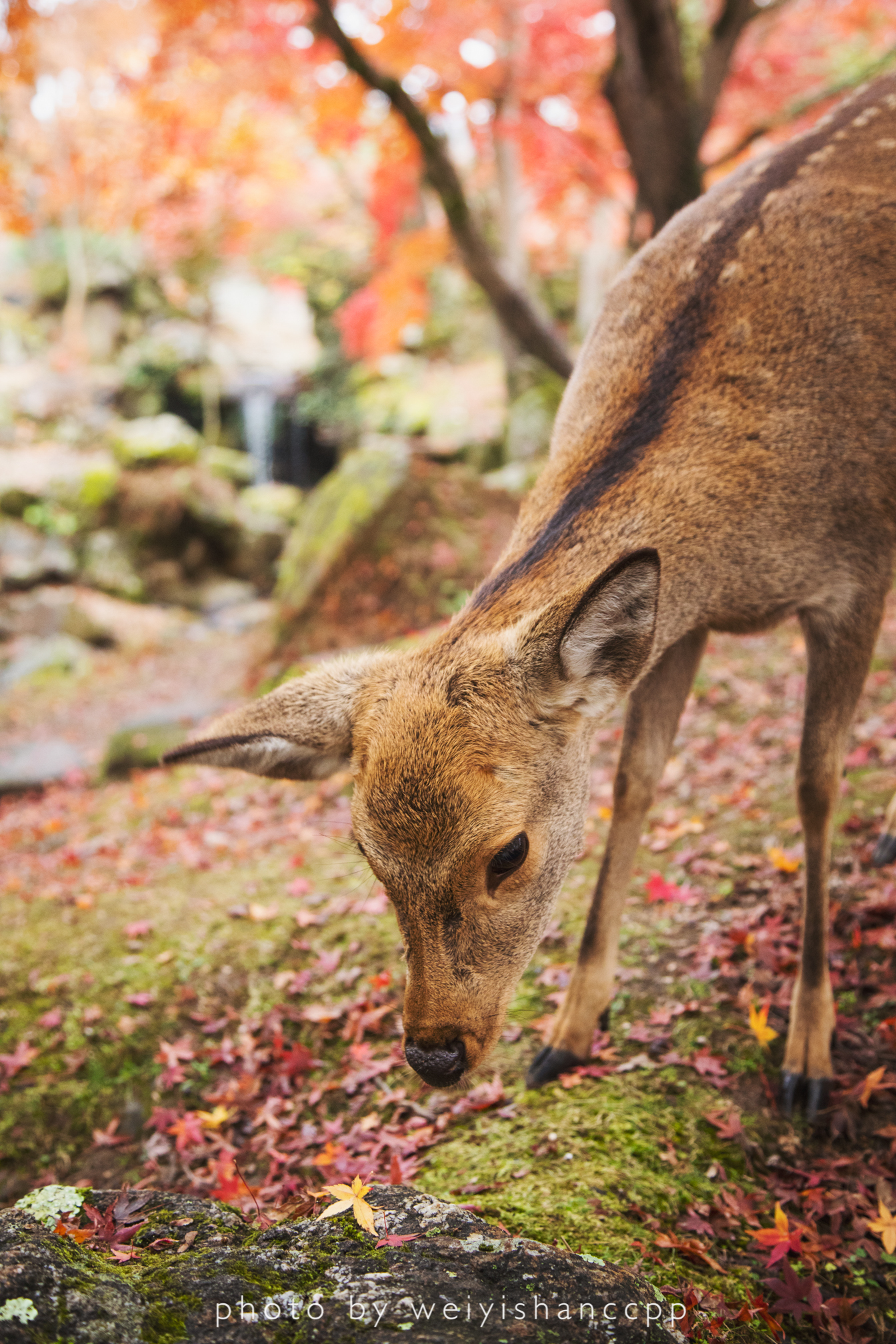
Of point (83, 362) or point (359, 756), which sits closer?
point (359, 756)

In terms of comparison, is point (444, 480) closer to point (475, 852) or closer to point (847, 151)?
point (847, 151)

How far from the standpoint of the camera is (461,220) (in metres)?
10.1

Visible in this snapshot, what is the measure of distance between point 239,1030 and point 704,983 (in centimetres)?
239

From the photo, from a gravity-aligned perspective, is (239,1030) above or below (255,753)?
below

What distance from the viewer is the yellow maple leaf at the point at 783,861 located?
4652mm

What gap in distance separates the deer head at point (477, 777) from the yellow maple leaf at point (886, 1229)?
53.9 inches

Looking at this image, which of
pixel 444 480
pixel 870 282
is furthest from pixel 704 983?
pixel 444 480

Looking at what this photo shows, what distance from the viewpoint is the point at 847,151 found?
3758 mm

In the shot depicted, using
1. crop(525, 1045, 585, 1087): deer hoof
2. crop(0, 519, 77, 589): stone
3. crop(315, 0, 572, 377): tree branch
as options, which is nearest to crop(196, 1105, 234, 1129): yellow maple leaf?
crop(525, 1045, 585, 1087): deer hoof

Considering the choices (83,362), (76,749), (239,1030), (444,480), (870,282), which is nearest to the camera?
(870,282)

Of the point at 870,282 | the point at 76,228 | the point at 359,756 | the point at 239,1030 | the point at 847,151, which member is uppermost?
the point at 76,228

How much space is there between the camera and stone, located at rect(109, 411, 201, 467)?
20.4 m

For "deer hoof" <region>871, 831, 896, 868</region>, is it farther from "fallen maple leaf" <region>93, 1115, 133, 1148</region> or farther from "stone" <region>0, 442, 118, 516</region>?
"stone" <region>0, 442, 118, 516</region>

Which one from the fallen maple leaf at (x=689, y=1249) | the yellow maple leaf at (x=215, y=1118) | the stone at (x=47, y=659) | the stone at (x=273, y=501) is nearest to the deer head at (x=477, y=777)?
the fallen maple leaf at (x=689, y=1249)
